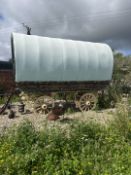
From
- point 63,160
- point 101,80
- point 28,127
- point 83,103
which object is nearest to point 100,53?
point 101,80

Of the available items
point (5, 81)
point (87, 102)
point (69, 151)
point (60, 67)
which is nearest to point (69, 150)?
point (69, 151)

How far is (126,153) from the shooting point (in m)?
6.29

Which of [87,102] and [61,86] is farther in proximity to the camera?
[87,102]

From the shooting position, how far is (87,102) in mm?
15133

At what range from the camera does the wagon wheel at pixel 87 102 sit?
15.1 metres

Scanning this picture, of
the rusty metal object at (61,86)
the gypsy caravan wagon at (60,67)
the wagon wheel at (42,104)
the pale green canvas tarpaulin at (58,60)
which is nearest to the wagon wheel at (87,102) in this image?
the gypsy caravan wagon at (60,67)

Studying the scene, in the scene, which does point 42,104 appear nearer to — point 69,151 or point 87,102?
point 87,102

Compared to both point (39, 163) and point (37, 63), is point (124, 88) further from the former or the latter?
point (39, 163)

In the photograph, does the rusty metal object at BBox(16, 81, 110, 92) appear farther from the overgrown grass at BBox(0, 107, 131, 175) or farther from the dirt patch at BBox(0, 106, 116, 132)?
the overgrown grass at BBox(0, 107, 131, 175)

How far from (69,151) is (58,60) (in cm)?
869

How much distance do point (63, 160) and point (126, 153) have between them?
1.22m

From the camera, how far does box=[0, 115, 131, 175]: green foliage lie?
17.7 ft

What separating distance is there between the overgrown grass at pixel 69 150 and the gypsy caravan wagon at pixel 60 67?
22.7 ft

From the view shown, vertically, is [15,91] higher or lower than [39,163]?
higher
